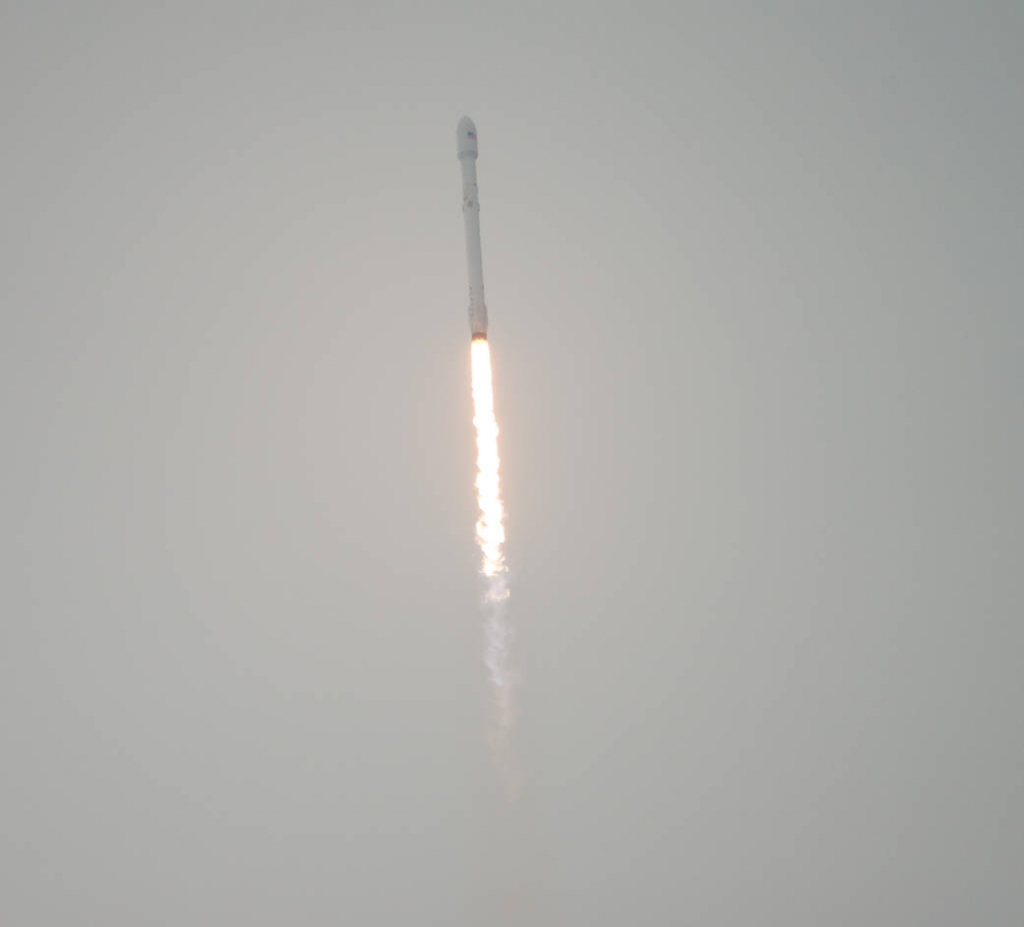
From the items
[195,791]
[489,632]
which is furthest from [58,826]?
[489,632]

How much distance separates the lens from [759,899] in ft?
168

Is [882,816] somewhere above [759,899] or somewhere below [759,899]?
above

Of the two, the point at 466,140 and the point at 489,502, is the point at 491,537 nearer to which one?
the point at 489,502

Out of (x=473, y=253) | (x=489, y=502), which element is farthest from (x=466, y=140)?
(x=489, y=502)

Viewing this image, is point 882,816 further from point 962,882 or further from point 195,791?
point 195,791

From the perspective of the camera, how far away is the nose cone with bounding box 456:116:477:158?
42469 millimetres

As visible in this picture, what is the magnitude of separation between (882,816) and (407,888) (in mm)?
21949

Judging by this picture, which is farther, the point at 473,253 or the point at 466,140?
the point at 466,140

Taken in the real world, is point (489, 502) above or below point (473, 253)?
below

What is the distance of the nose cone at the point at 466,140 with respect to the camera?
1672 inches

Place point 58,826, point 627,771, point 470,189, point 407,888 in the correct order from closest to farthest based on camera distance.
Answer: point 470,189 < point 407,888 < point 627,771 < point 58,826

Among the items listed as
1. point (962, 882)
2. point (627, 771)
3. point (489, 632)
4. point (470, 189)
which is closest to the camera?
point (470, 189)

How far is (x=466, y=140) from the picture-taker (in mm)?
42625

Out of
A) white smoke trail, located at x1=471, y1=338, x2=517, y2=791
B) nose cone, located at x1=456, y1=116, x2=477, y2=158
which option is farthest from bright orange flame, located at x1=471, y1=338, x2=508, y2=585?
nose cone, located at x1=456, y1=116, x2=477, y2=158
